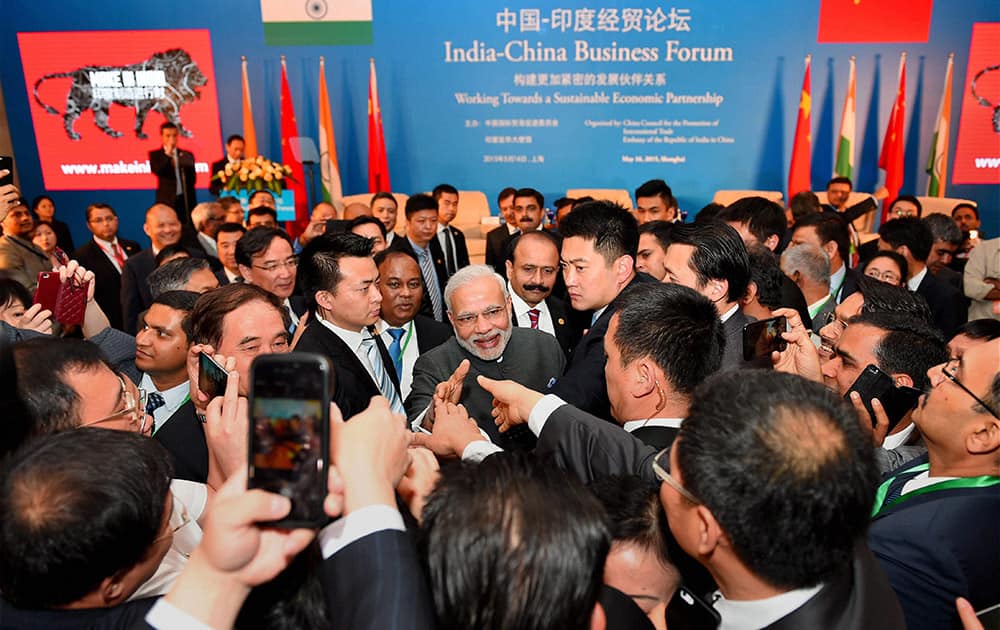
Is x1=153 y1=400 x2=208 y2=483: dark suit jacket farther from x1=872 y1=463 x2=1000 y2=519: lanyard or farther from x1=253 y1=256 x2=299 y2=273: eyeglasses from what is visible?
x1=872 y1=463 x2=1000 y2=519: lanyard

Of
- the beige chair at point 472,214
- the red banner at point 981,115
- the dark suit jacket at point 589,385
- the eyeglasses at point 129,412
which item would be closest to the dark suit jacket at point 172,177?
the beige chair at point 472,214

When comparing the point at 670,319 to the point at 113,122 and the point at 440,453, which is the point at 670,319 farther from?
the point at 113,122

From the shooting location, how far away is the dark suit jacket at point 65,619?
1.00 meters

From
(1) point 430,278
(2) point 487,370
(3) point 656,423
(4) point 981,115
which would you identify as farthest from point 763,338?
(4) point 981,115

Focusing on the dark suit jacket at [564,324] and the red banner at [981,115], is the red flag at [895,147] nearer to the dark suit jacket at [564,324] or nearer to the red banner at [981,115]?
the red banner at [981,115]

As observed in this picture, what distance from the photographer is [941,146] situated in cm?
830

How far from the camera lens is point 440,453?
1631 millimetres

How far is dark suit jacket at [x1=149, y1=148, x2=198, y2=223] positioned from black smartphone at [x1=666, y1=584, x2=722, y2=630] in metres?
7.04

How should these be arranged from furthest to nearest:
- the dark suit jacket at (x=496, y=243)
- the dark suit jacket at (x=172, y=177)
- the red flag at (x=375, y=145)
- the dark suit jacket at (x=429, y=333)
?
the red flag at (x=375, y=145) → the dark suit jacket at (x=172, y=177) → the dark suit jacket at (x=496, y=243) → the dark suit jacket at (x=429, y=333)

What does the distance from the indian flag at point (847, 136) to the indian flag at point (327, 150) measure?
244 inches

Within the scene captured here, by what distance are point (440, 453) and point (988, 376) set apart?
1.26 metres

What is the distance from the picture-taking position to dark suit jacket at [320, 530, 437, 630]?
0.88m

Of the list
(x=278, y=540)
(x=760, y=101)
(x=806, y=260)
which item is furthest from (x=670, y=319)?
(x=760, y=101)

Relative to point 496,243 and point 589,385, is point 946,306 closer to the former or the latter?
point 589,385
